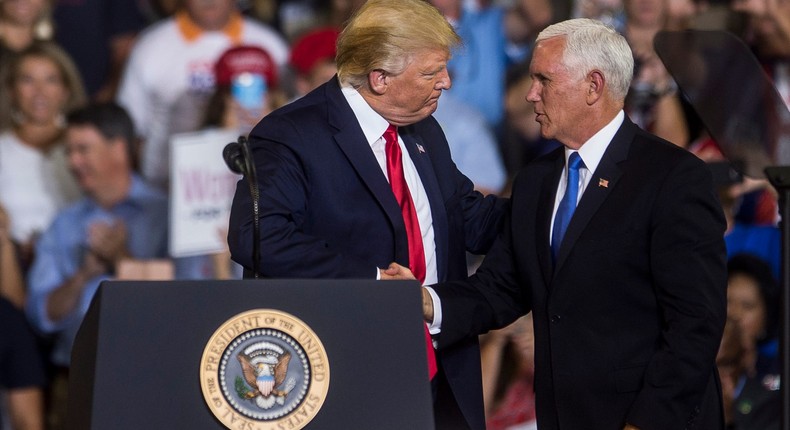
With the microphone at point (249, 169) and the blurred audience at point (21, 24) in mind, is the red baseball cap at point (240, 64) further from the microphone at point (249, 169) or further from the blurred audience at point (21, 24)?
the microphone at point (249, 169)

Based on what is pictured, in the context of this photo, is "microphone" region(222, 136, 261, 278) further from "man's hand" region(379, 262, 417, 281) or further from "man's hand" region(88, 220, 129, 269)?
"man's hand" region(88, 220, 129, 269)

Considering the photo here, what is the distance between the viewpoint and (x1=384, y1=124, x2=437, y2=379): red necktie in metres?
2.93

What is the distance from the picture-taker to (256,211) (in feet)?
7.97

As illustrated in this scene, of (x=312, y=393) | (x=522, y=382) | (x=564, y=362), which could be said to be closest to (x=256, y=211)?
(x=312, y=393)

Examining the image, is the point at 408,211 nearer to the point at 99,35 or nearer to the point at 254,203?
the point at 254,203

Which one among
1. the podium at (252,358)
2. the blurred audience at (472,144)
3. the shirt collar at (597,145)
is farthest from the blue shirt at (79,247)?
the podium at (252,358)

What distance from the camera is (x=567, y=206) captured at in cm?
288

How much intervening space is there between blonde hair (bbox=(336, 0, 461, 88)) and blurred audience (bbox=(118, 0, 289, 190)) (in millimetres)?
2512

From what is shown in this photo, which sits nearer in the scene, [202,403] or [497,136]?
[202,403]

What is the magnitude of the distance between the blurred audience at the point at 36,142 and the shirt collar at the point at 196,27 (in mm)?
485

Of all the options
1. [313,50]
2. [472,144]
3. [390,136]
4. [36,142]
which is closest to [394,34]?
[390,136]

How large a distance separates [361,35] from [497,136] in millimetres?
2543

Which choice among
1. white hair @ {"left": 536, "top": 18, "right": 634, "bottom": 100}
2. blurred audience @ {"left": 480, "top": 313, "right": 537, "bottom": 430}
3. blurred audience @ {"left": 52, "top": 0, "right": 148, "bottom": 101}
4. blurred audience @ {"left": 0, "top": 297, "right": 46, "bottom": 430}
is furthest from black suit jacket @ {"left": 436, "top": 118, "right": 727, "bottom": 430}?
blurred audience @ {"left": 52, "top": 0, "right": 148, "bottom": 101}

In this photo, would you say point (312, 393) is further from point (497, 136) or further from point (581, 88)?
point (497, 136)
